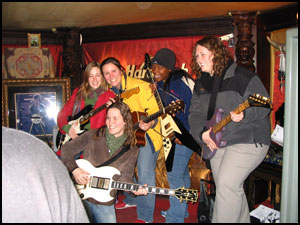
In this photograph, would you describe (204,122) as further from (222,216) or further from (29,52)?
(29,52)

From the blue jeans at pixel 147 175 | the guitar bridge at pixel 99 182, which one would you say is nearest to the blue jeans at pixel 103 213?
the guitar bridge at pixel 99 182

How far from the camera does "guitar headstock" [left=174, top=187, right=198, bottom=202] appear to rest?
290 cm

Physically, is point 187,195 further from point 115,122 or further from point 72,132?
point 72,132

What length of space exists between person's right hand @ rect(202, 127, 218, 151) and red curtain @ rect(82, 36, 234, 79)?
4.56 ft

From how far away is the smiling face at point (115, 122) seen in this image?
3014 mm

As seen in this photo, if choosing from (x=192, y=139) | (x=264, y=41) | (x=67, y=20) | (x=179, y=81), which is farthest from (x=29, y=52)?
(x=264, y=41)

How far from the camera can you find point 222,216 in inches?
102

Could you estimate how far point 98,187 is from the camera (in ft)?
9.26

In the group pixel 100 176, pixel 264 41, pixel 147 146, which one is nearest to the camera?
pixel 100 176

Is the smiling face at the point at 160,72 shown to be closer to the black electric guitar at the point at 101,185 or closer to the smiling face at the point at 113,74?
the smiling face at the point at 113,74

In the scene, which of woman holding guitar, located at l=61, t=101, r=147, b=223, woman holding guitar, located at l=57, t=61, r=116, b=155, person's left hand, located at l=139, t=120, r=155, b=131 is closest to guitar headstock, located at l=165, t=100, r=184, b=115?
person's left hand, located at l=139, t=120, r=155, b=131

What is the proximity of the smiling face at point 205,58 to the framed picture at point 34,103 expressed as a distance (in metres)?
2.52

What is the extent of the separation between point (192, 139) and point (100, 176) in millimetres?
1134

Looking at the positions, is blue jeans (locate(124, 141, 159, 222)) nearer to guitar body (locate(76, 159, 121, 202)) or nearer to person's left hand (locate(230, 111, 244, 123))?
guitar body (locate(76, 159, 121, 202))
